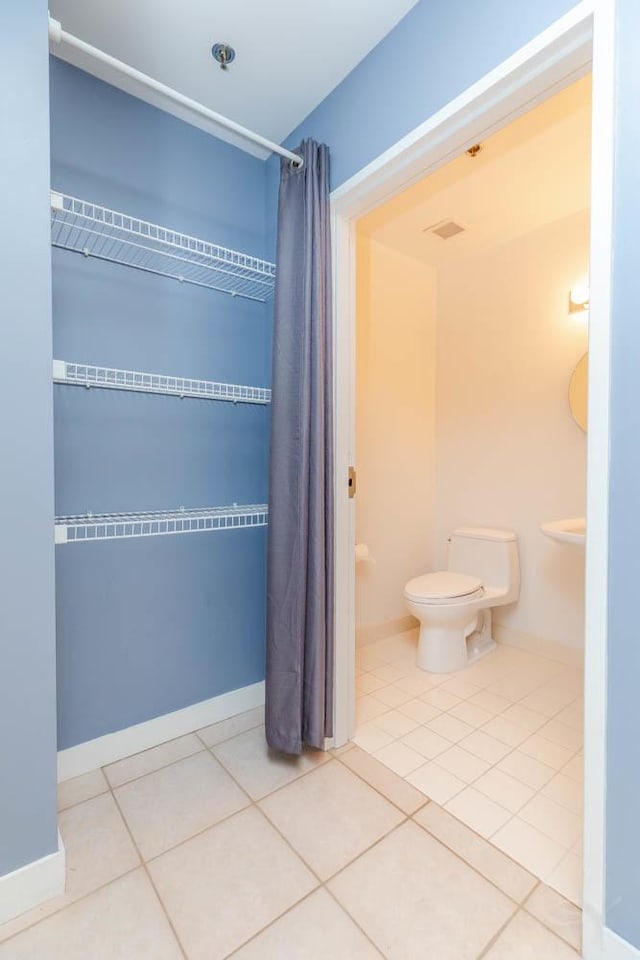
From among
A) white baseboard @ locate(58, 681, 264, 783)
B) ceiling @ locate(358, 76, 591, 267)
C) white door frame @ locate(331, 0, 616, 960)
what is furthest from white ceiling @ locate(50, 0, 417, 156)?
white baseboard @ locate(58, 681, 264, 783)

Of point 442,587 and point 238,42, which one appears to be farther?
point 442,587

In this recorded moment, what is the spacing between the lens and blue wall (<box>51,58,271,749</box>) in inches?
60.4

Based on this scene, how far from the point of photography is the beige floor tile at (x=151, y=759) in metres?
1.57

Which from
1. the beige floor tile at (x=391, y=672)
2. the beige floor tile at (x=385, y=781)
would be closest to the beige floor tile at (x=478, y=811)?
the beige floor tile at (x=385, y=781)

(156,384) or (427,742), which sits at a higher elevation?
(156,384)

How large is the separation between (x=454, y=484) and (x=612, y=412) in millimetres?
2039

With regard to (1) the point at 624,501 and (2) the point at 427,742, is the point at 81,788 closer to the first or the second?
(2) the point at 427,742

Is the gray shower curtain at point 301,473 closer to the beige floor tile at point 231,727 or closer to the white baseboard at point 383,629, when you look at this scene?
the beige floor tile at point 231,727

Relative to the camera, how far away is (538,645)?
2.56 metres

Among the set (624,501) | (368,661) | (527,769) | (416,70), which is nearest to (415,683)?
(368,661)

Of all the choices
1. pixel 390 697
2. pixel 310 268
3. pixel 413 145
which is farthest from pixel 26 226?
pixel 390 697

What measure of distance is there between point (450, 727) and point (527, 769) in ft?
1.05

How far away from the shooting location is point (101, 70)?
1.52 metres

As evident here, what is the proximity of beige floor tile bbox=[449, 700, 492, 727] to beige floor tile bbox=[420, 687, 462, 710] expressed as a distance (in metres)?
0.03
